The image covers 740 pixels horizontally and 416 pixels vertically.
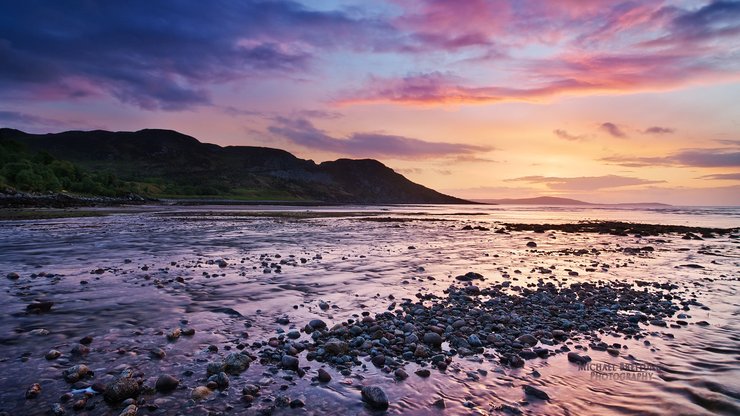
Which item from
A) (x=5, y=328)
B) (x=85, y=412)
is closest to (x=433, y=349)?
(x=85, y=412)

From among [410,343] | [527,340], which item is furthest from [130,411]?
[527,340]

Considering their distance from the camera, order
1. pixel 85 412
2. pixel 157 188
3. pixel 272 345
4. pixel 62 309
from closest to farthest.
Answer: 1. pixel 85 412
2. pixel 272 345
3. pixel 62 309
4. pixel 157 188

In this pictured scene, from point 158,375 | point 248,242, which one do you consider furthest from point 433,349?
point 248,242

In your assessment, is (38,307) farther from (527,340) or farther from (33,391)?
(527,340)

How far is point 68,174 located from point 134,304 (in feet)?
461

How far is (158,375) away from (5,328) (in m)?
5.20

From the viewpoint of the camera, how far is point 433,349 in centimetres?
884

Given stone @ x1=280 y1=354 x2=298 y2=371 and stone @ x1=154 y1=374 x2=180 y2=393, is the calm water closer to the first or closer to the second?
stone @ x1=154 y1=374 x2=180 y2=393

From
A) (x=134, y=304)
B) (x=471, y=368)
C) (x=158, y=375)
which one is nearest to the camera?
(x=158, y=375)

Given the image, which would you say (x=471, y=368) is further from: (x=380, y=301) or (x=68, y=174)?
(x=68, y=174)

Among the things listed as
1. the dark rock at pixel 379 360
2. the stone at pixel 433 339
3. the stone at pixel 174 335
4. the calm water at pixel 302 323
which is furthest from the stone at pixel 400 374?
the stone at pixel 174 335

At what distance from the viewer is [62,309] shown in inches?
435

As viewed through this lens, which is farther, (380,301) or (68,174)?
(68,174)

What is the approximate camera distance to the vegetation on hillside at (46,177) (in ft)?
318
